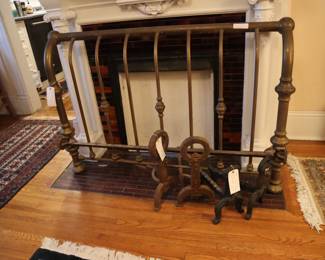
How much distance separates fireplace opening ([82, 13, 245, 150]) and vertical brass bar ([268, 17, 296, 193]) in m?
0.35

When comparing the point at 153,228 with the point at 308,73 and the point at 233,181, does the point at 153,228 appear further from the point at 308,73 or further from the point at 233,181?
the point at 308,73

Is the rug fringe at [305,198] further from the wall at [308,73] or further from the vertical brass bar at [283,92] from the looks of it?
the wall at [308,73]

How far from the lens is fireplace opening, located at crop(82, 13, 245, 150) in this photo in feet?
5.56

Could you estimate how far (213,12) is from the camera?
1.58m

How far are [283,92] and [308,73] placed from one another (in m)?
0.78

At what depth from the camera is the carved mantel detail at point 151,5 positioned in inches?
63.0

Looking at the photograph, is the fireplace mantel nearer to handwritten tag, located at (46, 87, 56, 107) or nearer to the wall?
handwritten tag, located at (46, 87, 56, 107)

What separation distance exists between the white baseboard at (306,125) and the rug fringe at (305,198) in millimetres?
307

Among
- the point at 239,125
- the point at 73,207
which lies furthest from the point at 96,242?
the point at 239,125

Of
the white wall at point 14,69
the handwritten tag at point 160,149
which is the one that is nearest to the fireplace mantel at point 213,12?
the handwritten tag at point 160,149

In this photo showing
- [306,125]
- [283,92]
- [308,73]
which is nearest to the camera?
[283,92]

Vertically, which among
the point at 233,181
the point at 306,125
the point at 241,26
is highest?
the point at 241,26

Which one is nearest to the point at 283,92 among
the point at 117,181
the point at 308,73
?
the point at 308,73

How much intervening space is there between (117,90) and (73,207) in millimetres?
872
